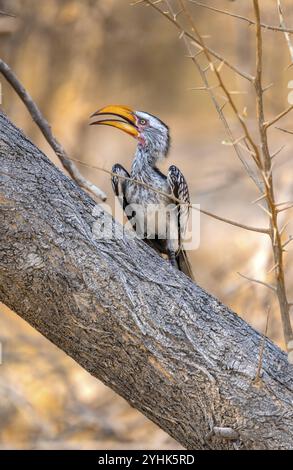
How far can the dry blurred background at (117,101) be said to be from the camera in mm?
6039

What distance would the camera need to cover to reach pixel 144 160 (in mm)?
3697

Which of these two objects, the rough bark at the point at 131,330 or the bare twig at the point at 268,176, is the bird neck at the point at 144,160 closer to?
the rough bark at the point at 131,330

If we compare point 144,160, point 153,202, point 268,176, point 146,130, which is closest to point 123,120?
point 146,130

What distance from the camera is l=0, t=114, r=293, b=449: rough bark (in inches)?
84.5

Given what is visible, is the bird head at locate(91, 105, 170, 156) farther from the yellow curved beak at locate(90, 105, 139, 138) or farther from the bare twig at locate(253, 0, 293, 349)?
the bare twig at locate(253, 0, 293, 349)

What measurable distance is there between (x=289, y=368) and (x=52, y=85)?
17.2ft

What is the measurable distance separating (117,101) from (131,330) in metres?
5.29

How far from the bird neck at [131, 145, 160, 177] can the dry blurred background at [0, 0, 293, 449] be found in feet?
7.25

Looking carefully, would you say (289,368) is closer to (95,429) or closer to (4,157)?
(4,157)

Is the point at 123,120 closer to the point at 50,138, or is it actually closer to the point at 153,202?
the point at 153,202

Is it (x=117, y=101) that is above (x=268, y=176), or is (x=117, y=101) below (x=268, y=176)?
above

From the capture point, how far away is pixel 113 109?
11.5ft

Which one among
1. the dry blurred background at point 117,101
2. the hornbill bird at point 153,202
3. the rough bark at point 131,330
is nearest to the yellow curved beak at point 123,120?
the hornbill bird at point 153,202

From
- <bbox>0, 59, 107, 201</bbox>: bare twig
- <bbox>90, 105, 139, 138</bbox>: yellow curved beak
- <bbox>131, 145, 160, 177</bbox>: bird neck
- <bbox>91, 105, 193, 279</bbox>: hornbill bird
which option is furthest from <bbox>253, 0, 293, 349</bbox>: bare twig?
<bbox>131, 145, 160, 177</bbox>: bird neck
